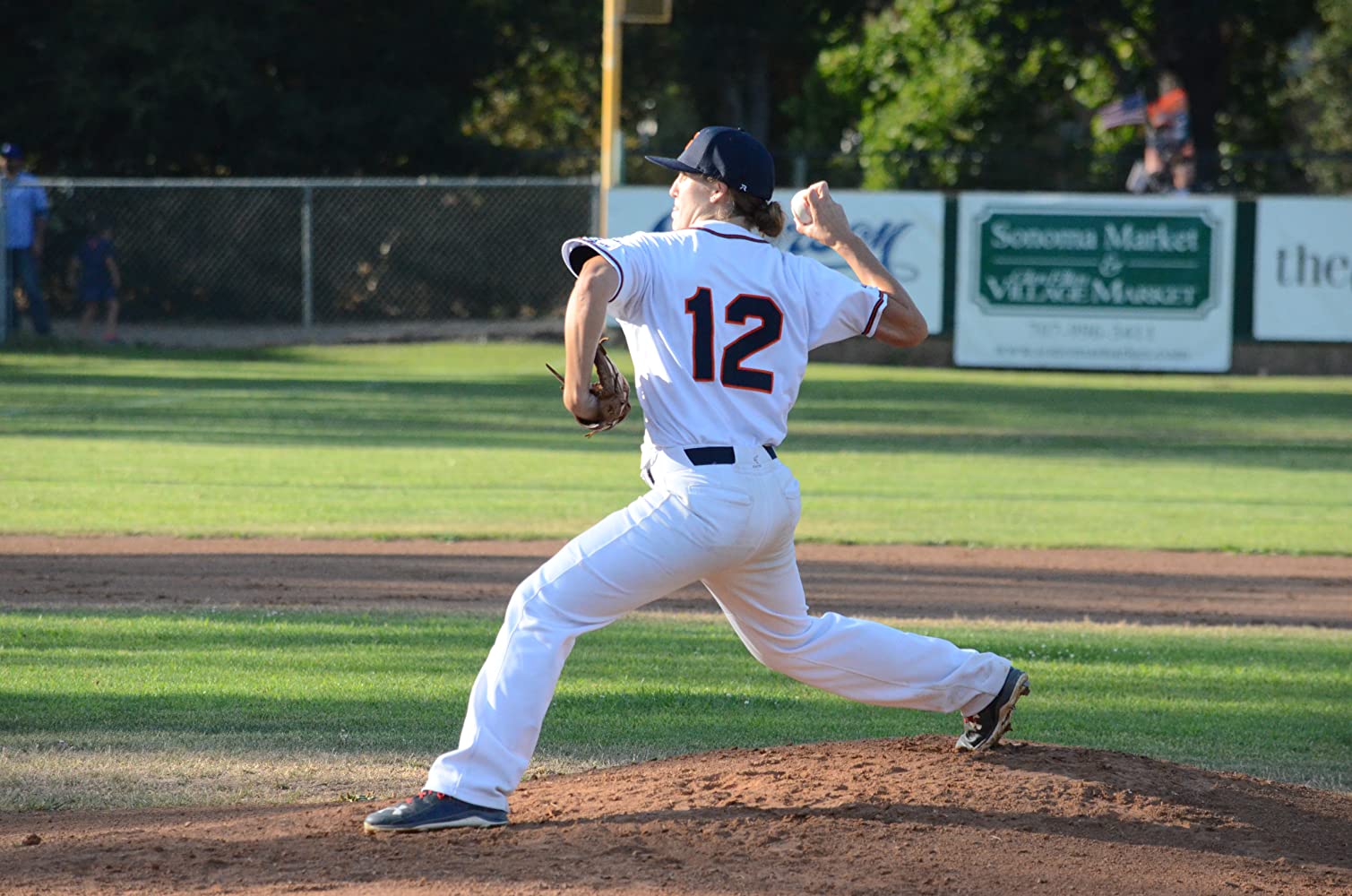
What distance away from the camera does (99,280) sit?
25328 mm

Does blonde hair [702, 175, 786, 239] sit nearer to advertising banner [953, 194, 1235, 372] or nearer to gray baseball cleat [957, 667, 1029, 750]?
gray baseball cleat [957, 667, 1029, 750]

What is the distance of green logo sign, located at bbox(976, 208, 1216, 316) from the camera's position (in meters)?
23.8

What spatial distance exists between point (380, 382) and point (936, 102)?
1713 cm

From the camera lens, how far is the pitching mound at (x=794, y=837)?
4.41 m

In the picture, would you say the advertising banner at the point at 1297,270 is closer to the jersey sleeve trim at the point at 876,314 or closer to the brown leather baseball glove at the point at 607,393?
the jersey sleeve trim at the point at 876,314

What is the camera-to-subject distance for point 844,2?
3828 centimetres

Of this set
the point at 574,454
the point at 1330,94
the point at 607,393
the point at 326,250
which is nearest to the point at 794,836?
the point at 607,393

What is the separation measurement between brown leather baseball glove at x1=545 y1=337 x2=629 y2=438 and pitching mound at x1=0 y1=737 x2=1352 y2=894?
43.7 inches

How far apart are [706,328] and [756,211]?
40 centimetres

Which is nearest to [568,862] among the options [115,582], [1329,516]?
[115,582]

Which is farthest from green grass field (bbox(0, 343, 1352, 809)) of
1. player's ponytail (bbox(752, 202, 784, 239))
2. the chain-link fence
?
the chain-link fence

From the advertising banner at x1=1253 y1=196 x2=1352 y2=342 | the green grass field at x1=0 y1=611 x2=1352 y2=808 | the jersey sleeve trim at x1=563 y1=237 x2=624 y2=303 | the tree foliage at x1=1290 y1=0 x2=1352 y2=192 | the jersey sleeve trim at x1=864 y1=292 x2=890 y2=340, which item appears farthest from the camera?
the tree foliage at x1=1290 y1=0 x2=1352 y2=192

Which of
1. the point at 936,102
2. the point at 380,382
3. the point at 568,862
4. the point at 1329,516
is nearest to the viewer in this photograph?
the point at 568,862

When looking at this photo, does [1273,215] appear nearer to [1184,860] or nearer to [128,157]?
[128,157]
